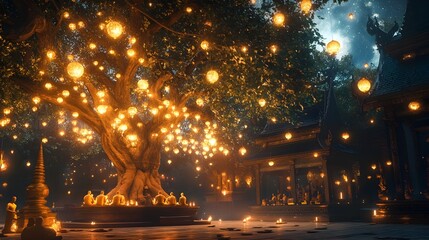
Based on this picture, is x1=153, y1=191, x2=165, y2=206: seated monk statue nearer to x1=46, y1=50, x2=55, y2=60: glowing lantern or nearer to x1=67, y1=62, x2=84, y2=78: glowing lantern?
x1=67, y1=62, x2=84, y2=78: glowing lantern

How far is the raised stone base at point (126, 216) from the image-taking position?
44.9 ft

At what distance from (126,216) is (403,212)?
9.98 m

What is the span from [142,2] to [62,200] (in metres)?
24.2

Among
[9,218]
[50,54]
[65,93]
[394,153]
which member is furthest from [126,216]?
[394,153]

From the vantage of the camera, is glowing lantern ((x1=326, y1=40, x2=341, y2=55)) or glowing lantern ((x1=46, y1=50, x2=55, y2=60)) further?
glowing lantern ((x1=46, y1=50, x2=55, y2=60))

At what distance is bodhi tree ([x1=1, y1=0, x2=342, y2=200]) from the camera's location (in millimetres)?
12125

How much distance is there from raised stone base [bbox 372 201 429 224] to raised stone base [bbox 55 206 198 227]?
740 centimetres

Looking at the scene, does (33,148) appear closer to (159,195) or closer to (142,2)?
(159,195)

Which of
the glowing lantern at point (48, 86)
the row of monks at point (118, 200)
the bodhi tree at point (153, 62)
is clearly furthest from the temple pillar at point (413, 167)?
the glowing lantern at point (48, 86)

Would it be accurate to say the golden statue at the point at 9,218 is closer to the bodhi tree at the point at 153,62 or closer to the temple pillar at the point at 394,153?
the bodhi tree at the point at 153,62

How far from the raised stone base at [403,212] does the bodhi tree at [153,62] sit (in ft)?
19.2

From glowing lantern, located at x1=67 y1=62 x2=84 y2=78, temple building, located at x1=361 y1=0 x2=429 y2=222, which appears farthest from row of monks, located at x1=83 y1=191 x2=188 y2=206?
temple building, located at x1=361 y1=0 x2=429 y2=222

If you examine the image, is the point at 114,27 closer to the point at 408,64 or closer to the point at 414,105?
the point at 414,105

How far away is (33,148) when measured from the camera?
29.3 meters
